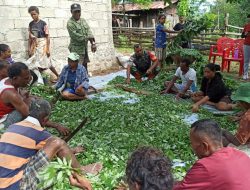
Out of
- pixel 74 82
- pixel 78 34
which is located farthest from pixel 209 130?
pixel 78 34

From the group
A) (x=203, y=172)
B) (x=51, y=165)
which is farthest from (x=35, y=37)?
(x=203, y=172)

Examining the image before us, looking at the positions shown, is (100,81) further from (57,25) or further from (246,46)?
(246,46)

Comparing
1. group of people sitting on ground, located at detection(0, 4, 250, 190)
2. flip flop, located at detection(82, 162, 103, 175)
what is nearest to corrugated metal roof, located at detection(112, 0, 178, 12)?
group of people sitting on ground, located at detection(0, 4, 250, 190)

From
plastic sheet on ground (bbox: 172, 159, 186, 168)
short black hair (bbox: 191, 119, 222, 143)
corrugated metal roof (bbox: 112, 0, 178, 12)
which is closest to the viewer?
short black hair (bbox: 191, 119, 222, 143)

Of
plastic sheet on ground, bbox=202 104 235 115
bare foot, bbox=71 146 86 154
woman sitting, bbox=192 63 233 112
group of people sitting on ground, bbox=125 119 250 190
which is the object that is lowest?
plastic sheet on ground, bbox=202 104 235 115

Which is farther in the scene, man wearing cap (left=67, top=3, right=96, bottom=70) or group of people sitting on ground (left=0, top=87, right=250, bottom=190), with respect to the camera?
man wearing cap (left=67, top=3, right=96, bottom=70)

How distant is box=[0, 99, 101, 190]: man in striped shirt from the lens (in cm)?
265

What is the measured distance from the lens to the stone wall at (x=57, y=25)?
8.08 m

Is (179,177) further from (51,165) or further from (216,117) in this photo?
(216,117)

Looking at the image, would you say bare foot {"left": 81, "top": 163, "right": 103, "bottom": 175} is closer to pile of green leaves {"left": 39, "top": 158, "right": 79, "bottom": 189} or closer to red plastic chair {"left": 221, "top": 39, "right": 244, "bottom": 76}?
pile of green leaves {"left": 39, "top": 158, "right": 79, "bottom": 189}

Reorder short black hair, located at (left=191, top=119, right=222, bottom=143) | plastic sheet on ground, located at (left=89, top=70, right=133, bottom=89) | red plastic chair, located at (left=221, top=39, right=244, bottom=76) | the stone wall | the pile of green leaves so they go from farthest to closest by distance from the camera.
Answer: red plastic chair, located at (left=221, top=39, right=244, bottom=76), plastic sheet on ground, located at (left=89, top=70, right=133, bottom=89), the stone wall, the pile of green leaves, short black hair, located at (left=191, top=119, right=222, bottom=143)

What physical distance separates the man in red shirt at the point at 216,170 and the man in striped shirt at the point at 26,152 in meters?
1.07

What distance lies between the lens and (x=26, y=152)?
275cm

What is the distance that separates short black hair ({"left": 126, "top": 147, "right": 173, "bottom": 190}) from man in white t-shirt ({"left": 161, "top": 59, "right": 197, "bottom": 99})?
4.87 m
